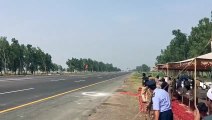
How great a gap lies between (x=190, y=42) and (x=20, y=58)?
152ft

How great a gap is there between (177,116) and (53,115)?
4.50 metres

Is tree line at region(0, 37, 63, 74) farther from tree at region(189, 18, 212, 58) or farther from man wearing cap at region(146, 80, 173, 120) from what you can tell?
man wearing cap at region(146, 80, 173, 120)

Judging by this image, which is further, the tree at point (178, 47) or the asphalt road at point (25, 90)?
the tree at point (178, 47)

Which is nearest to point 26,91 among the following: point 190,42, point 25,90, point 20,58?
point 25,90

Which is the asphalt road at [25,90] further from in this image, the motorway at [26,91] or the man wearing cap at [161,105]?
the man wearing cap at [161,105]

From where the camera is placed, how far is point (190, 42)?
78.5 meters

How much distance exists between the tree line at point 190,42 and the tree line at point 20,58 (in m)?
35.2

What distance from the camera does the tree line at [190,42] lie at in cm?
6217

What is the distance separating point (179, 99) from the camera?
25.9m

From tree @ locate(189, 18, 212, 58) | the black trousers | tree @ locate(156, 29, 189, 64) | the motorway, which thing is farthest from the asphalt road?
tree @ locate(156, 29, 189, 64)

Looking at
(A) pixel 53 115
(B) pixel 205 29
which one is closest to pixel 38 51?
(B) pixel 205 29

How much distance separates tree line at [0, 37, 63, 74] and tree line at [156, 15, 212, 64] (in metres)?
35.2

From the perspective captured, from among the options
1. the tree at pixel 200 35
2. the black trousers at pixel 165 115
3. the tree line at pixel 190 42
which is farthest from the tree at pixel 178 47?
the black trousers at pixel 165 115

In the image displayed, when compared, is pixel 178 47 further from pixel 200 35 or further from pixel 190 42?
pixel 200 35
